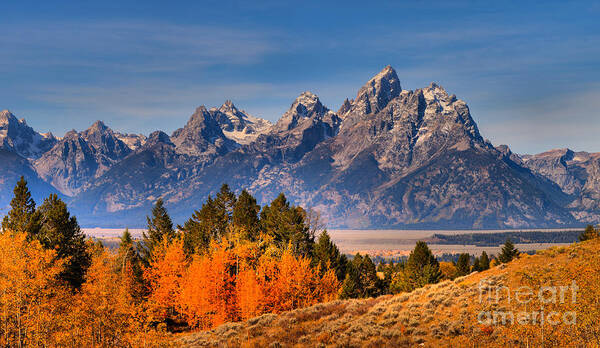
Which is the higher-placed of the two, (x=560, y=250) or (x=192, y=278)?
(x=560, y=250)

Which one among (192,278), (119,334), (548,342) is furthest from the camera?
(192,278)

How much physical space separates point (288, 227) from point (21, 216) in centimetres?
3938

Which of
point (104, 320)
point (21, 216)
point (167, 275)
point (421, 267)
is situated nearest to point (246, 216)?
point (167, 275)

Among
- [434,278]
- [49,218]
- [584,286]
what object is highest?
[49,218]

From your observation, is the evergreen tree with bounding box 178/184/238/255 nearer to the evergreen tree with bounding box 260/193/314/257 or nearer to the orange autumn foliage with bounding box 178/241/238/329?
the evergreen tree with bounding box 260/193/314/257

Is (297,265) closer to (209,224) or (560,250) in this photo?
(209,224)

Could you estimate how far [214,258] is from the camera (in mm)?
63812

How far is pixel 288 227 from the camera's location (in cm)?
7250

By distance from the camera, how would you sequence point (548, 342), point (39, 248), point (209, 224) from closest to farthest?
1. point (548, 342)
2. point (39, 248)
3. point (209, 224)

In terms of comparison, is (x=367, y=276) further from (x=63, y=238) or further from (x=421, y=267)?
(x=63, y=238)

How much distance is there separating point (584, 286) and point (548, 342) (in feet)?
12.5

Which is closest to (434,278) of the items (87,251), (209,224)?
(209,224)

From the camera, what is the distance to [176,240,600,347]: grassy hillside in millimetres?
24242

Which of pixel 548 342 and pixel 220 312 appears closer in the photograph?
pixel 548 342
